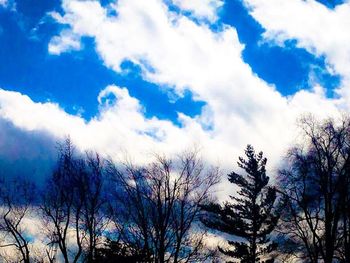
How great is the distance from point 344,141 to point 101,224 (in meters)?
15.1

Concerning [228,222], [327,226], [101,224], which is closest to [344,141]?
[327,226]

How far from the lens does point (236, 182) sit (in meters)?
38.5

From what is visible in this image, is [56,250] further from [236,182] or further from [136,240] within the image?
[236,182]

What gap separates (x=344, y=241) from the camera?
774 inches

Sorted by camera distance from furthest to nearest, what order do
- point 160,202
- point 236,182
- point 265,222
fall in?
1. point 236,182
2. point 265,222
3. point 160,202

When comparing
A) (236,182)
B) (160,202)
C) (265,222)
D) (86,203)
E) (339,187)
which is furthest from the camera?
(236,182)

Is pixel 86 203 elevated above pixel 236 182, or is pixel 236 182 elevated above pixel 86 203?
pixel 236 182

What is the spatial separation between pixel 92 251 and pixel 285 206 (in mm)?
12087

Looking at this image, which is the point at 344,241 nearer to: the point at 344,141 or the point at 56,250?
the point at 344,141

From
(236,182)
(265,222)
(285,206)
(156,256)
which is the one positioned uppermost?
(236,182)

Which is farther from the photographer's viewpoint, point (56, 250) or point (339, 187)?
point (56, 250)

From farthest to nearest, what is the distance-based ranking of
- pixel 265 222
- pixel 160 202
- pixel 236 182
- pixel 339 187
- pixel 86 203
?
pixel 236 182, pixel 265 222, pixel 86 203, pixel 160 202, pixel 339 187

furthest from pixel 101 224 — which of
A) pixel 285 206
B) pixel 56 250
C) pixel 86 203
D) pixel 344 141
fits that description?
pixel 344 141

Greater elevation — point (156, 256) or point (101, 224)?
point (101, 224)
